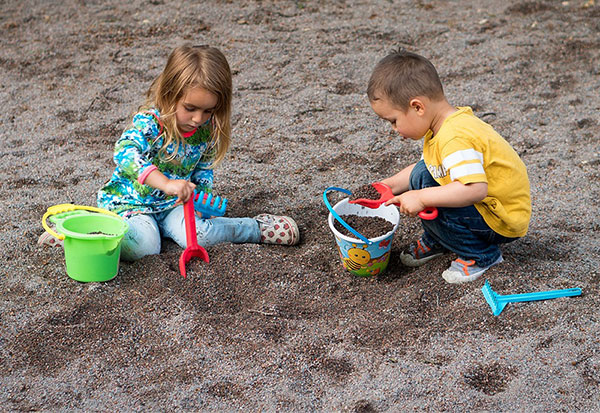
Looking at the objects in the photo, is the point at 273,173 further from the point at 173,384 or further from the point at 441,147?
the point at 173,384

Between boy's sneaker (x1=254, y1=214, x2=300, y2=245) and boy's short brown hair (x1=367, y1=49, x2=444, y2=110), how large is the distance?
0.75 m

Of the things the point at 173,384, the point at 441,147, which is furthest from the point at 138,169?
the point at 441,147

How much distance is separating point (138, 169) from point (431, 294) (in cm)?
117

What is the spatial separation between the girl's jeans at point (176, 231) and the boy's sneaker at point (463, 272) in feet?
2.72

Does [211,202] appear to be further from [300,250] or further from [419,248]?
[419,248]

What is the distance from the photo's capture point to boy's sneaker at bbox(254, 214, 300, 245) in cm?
285

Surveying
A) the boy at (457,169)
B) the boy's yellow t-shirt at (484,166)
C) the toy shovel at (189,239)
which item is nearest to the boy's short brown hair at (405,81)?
the boy at (457,169)

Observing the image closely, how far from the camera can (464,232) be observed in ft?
8.04

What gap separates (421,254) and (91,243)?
1248 mm

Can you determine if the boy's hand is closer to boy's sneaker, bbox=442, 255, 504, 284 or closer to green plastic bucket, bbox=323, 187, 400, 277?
green plastic bucket, bbox=323, 187, 400, 277

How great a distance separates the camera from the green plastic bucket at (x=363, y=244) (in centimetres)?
244

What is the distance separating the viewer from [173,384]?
2.07 metres

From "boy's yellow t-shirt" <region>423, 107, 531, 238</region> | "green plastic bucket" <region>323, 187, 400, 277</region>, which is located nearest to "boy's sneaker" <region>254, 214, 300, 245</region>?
"green plastic bucket" <region>323, 187, 400, 277</region>

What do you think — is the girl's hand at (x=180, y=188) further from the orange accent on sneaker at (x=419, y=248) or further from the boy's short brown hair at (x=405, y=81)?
the orange accent on sneaker at (x=419, y=248)
